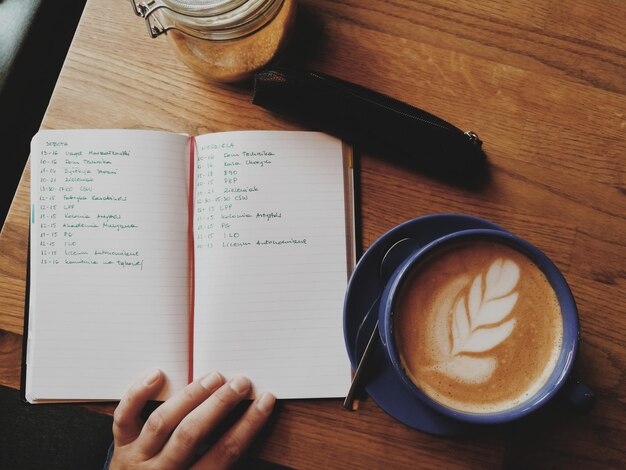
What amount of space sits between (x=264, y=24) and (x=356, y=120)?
18 cm

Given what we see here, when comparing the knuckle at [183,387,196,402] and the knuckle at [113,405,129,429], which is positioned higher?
the knuckle at [183,387,196,402]

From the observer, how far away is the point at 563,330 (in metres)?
0.58

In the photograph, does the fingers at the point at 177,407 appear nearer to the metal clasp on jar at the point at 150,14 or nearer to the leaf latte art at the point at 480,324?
the leaf latte art at the point at 480,324

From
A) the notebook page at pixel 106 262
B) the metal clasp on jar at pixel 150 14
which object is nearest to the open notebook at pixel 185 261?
the notebook page at pixel 106 262

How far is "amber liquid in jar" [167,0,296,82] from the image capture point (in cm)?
69

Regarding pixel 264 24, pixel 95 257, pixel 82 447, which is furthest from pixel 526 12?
pixel 82 447

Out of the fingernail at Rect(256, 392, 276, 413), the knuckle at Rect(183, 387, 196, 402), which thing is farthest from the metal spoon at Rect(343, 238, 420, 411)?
the knuckle at Rect(183, 387, 196, 402)

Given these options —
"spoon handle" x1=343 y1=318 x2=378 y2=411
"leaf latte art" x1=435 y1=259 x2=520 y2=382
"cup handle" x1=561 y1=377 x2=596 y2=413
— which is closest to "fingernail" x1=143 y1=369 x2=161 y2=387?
"spoon handle" x1=343 y1=318 x2=378 y2=411

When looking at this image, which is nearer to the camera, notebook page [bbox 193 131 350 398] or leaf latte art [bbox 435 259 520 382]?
leaf latte art [bbox 435 259 520 382]

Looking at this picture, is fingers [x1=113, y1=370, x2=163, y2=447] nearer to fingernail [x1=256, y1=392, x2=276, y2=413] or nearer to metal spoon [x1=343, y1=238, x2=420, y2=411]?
fingernail [x1=256, y1=392, x2=276, y2=413]

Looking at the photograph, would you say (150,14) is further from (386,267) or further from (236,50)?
(386,267)

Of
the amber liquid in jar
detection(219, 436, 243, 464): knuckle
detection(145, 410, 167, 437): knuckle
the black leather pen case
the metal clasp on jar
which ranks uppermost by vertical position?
the metal clasp on jar

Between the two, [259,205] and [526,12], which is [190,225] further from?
[526,12]

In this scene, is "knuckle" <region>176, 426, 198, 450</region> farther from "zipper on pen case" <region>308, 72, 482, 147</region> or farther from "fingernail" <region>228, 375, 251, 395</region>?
"zipper on pen case" <region>308, 72, 482, 147</region>
